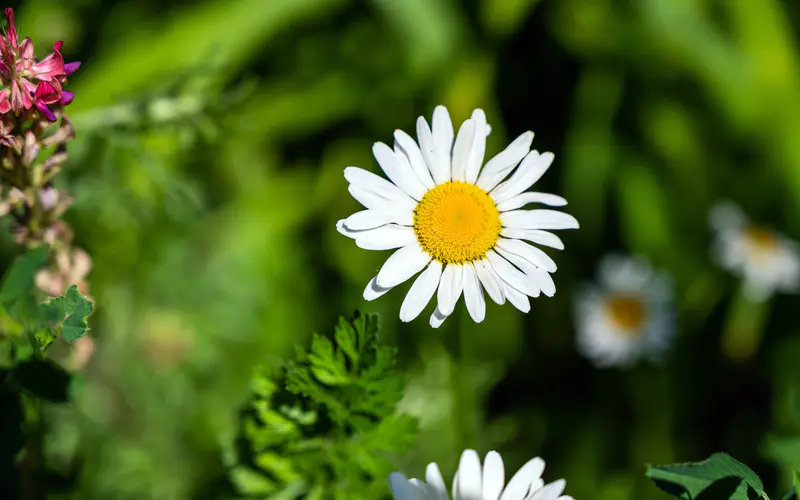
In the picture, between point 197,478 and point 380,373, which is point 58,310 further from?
point 197,478

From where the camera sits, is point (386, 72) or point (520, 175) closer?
point (520, 175)

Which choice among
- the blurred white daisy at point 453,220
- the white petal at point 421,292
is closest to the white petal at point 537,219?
the blurred white daisy at point 453,220

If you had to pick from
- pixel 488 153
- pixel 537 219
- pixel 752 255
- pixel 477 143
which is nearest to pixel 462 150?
pixel 477 143

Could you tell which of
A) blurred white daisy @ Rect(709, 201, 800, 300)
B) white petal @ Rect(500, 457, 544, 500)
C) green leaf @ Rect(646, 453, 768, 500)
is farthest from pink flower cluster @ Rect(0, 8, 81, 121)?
blurred white daisy @ Rect(709, 201, 800, 300)

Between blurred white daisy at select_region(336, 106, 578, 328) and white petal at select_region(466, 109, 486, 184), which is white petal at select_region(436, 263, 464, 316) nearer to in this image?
blurred white daisy at select_region(336, 106, 578, 328)

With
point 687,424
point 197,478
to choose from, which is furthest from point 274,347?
point 687,424

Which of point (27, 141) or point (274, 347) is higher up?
point (27, 141)
